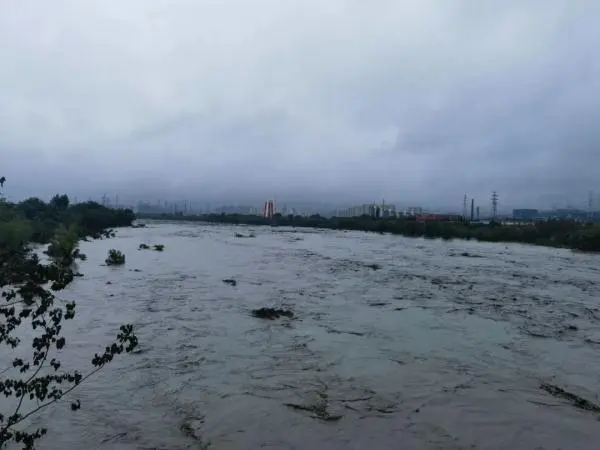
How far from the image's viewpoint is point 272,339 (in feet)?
40.0

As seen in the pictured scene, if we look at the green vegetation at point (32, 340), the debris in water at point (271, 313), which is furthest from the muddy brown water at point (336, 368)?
the green vegetation at point (32, 340)

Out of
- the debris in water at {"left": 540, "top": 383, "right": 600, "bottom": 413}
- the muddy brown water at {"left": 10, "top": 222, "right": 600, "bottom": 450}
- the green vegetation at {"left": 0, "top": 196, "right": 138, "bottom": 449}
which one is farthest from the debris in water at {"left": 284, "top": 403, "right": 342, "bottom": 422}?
the debris in water at {"left": 540, "top": 383, "right": 600, "bottom": 413}

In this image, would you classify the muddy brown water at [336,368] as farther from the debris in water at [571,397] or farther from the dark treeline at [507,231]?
the dark treeline at [507,231]

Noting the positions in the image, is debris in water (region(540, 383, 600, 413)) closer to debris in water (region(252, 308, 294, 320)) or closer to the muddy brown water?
the muddy brown water

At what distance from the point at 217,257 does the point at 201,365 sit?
24.5 metres

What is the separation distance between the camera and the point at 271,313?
14805 mm

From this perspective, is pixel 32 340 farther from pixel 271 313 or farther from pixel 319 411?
pixel 271 313

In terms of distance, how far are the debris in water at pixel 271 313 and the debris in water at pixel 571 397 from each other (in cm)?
751

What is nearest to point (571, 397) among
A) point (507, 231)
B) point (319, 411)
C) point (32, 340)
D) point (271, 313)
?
point (319, 411)

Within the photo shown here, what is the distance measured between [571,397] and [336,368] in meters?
4.25

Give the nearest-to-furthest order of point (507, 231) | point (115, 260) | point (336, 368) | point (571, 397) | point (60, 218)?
point (571, 397) < point (336, 368) < point (115, 260) < point (60, 218) < point (507, 231)

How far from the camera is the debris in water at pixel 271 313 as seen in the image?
14.6m

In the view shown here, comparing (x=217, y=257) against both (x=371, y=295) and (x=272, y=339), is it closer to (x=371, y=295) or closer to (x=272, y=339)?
(x=371, y=295)

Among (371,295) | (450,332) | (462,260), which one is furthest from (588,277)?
(450,332)
